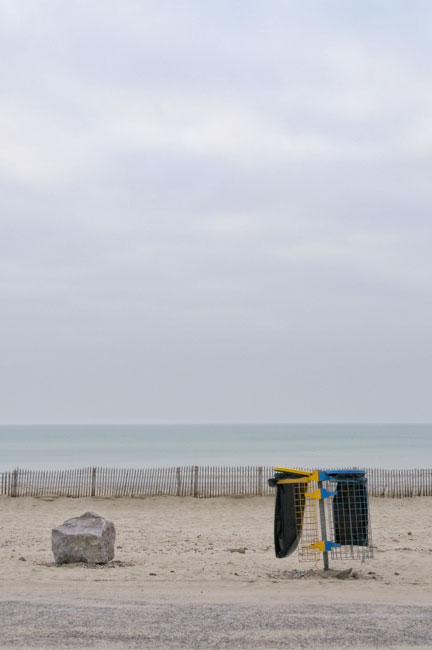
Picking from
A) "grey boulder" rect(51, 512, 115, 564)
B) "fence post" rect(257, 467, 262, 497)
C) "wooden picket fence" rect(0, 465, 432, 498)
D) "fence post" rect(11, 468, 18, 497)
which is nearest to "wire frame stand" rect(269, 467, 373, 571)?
"grey boulder" rect(51, 512, 115, 564)

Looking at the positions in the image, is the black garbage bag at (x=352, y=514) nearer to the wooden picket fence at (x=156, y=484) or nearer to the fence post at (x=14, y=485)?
the wooden picket fence at (x=156, y=484)

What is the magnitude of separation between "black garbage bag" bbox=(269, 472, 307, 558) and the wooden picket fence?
12805 mm

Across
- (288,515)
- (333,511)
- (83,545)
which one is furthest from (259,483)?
(333,511)

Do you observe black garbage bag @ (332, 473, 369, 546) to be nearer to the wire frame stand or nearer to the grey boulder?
the wire frame stand

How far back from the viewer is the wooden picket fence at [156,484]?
24188 mm

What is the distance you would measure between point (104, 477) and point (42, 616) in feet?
56.0

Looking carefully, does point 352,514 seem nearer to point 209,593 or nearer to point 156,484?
point 209,593

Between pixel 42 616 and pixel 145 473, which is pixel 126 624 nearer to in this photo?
pixel 42 616

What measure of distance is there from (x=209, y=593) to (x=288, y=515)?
205cm

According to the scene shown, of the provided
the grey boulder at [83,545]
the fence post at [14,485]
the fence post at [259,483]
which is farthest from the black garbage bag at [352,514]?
the fence post at [14,485]

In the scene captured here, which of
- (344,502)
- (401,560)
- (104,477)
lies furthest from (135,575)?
(104,477)

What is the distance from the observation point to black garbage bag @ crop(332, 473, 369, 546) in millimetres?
11188

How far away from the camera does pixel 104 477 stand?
24.7m

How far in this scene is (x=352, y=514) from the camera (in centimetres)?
1123
